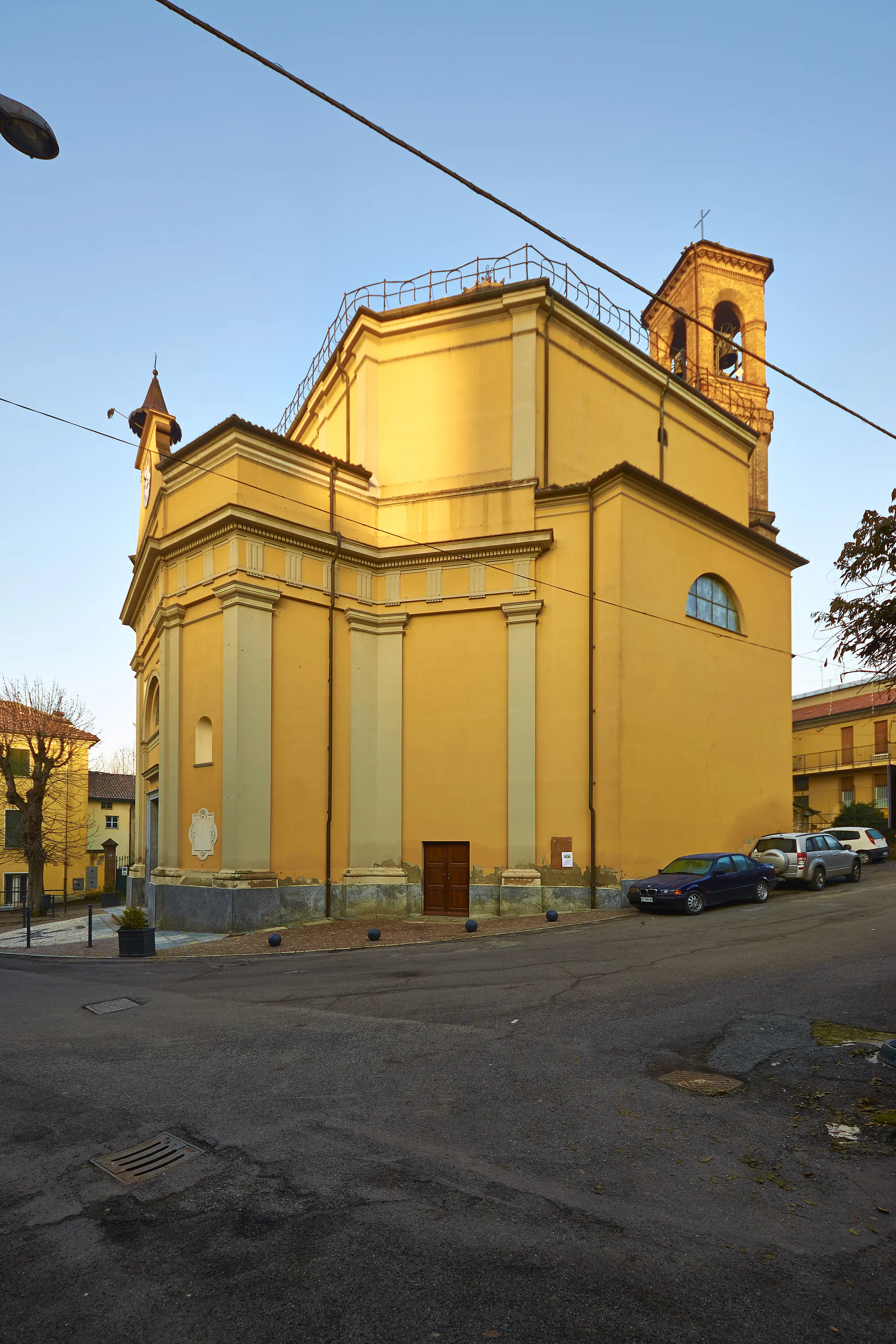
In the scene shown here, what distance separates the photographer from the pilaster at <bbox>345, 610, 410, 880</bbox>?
22.1 metres

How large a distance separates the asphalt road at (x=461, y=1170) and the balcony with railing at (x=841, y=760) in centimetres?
3392

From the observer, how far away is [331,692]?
2186 centimetres

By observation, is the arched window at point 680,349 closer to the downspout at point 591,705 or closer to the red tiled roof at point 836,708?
the red tiled roof at point 836,708

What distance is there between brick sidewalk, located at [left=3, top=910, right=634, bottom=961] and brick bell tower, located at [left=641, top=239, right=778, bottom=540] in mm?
24095

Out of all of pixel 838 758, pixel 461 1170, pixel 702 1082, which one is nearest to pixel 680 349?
pixel 838 758

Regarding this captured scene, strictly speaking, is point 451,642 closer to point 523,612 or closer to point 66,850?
point 523,612

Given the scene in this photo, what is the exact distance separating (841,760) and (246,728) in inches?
1352

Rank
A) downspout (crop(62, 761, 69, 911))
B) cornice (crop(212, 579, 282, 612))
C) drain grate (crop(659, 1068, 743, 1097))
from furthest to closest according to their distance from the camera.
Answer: downspout (crop(62, 761, 69, 911)), cornice (crop(212, 579, 282, 612)), drain grate (crop(659, 1068, 743, 1097))

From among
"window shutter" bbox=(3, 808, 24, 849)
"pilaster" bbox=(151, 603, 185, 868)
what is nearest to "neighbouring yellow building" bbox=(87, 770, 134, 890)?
"window shutter" bbox=(3, 808, 24, 849)

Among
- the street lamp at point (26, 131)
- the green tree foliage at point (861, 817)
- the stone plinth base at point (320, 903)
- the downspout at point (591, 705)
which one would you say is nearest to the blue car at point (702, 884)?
the downspout at point (591, 705)

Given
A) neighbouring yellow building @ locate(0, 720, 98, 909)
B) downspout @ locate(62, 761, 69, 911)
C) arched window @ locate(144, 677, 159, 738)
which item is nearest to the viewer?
arched window @ locate(144, 677, 159, 738)

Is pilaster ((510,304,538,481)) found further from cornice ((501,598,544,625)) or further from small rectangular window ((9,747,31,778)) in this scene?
small rectangular window ((9,747,31,778))

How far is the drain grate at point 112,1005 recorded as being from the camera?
1097 cm

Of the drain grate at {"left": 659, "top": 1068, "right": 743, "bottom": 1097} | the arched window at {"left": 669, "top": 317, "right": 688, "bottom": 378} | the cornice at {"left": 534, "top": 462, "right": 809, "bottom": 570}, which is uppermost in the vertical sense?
the arched window at {"left": 669, "top": 317, "right": 688, "bottom": 378}
